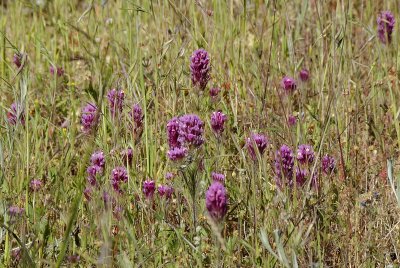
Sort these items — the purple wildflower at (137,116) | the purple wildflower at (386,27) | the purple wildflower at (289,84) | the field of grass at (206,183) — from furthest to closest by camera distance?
the purple wildflower at (386,27) < the purple wildflower at (289,84) < the purple wildflower at (137,116) < the field of grass at (206,183)

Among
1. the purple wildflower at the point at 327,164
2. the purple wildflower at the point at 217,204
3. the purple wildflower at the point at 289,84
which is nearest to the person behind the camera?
the purple wildflower at the point at 217,204

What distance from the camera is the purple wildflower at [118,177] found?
2.22 metres

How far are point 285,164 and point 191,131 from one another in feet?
0.89

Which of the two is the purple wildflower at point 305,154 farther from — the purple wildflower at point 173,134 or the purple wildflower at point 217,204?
the purple wildflower at point 217,204

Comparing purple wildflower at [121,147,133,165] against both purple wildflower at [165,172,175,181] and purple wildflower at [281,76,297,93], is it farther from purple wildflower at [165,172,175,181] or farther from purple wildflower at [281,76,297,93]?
purple wildflower at [281,76,297,93]

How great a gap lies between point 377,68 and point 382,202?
101 centimetres

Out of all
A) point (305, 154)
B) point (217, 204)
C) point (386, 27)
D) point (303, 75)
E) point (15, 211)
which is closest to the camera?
point (217, 204)

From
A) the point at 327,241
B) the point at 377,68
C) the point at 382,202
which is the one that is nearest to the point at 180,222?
the point at 327,241

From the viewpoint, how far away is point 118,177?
226 centimetres

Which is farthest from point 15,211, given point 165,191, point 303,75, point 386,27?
point 386,27

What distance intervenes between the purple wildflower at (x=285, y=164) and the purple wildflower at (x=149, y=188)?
1.12 ft

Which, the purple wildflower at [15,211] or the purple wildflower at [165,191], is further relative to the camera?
the purple wildflower at [165,191]

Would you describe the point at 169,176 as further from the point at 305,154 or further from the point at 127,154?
the point at 305,154

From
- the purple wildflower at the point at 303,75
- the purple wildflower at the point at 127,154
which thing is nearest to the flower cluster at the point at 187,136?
the purple wildflower at the point at 127,154
